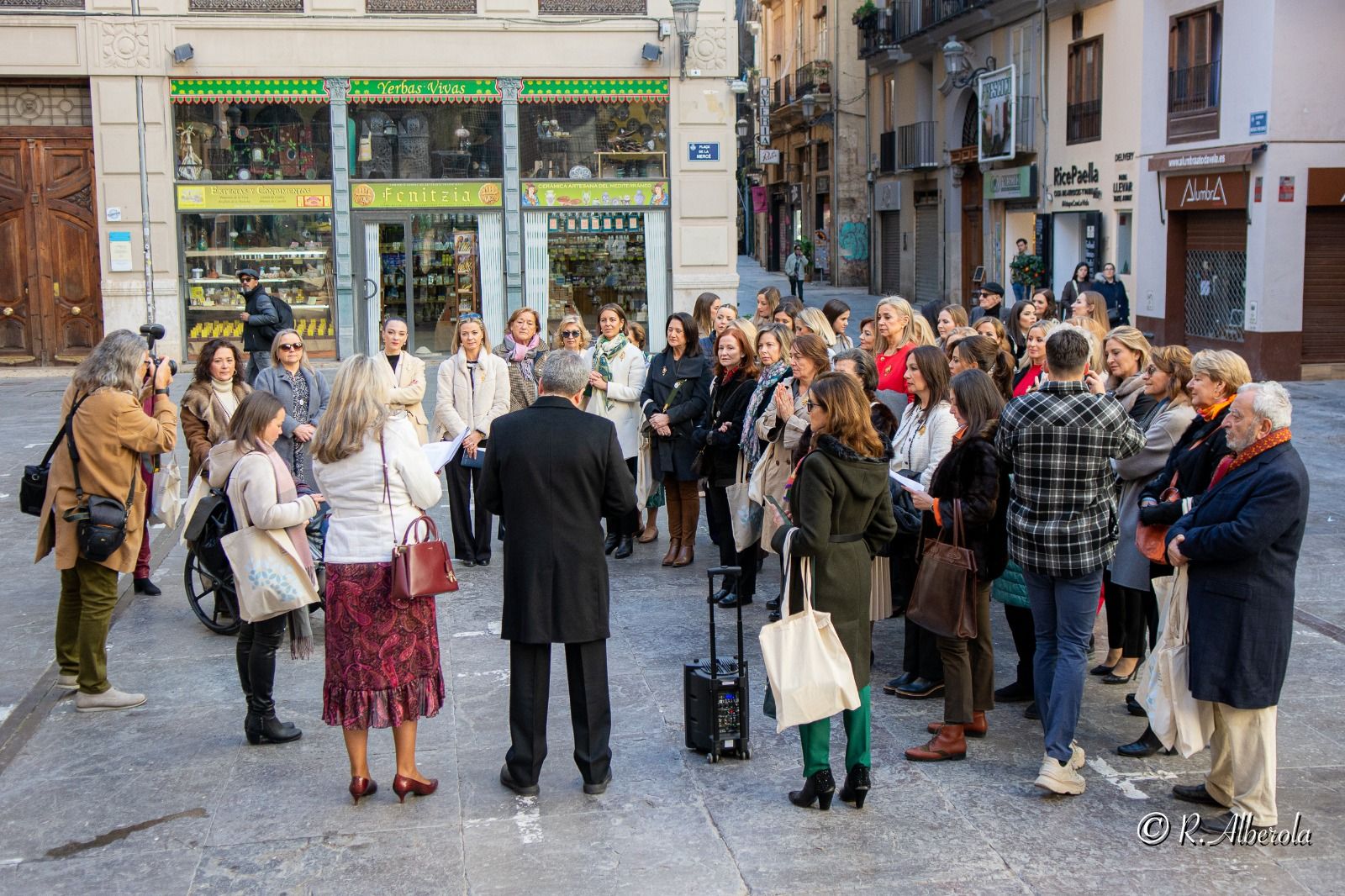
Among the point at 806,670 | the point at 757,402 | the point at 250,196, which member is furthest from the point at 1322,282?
the point at 806,670

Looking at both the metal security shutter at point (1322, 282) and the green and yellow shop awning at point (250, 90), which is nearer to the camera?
the metal security shutter at point (1322, 282)

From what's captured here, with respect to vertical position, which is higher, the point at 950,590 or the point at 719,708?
the point at 950,590

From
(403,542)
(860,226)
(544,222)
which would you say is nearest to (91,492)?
(403,542)

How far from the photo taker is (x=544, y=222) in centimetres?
2122

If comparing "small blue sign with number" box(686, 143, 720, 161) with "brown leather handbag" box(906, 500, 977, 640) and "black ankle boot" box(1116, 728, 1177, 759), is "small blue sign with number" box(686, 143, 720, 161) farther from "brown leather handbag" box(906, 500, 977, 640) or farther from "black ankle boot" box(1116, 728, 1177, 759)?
"black ankle boot" box(1116, 728, 1177, 759)

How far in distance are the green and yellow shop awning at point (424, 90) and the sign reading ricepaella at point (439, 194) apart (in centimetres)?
122

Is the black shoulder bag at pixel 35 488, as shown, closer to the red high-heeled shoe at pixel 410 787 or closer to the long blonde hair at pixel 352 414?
the long blonde hair at pixel 352 414

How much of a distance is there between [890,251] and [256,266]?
71.1 ft

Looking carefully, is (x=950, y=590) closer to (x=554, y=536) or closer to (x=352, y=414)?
(x=554, y=536)

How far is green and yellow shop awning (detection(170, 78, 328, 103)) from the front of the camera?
20312mm

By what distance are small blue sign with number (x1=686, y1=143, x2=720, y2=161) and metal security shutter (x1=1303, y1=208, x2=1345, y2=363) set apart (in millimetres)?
8582

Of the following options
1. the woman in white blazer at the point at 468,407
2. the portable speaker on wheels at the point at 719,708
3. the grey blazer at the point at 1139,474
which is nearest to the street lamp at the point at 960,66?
the woman in white blazer at the point at 468,407

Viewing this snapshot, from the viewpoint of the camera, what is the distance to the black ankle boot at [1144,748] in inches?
237

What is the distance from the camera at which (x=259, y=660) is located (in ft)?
20.3
